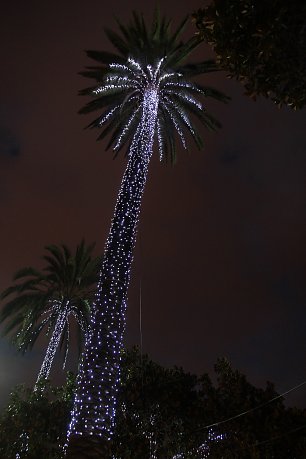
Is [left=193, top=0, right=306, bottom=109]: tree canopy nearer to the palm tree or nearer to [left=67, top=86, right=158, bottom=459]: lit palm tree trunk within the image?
[left=67, top=86, right=158, bottom=459]: lit palm tree trunk

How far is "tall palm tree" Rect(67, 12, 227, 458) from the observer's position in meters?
8.95

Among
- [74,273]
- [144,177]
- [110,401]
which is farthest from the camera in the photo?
[74,273]

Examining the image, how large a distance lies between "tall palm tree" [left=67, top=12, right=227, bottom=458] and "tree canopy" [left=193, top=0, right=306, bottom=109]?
248 inches

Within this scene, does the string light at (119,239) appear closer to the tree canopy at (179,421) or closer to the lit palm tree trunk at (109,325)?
the lit palm tree trunk at (109,325)

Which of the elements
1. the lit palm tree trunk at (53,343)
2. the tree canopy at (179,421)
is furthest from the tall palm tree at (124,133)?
the lit palm tree trunk at (53,343)

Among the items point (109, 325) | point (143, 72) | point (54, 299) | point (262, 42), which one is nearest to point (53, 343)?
point (54, 299)

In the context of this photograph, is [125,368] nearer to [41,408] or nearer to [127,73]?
[41,408]

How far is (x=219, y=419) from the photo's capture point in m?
13.3

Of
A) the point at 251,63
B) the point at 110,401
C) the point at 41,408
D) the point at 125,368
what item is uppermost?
the point at 125,368

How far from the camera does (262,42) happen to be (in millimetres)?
5047

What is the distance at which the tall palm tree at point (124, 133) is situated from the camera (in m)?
A: 8.95

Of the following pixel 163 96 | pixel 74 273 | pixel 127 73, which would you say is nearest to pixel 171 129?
pixel 163 96

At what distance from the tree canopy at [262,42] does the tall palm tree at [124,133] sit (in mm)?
6310

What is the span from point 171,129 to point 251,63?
36.3ft
